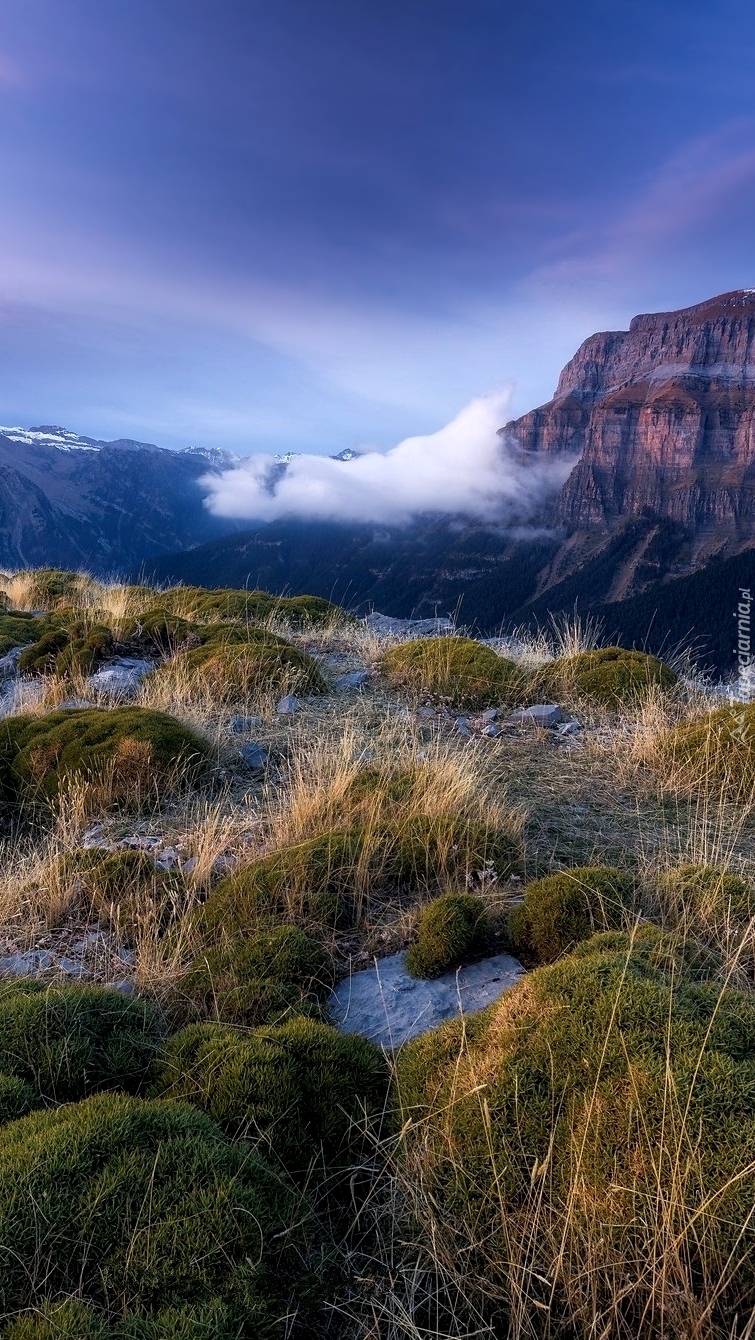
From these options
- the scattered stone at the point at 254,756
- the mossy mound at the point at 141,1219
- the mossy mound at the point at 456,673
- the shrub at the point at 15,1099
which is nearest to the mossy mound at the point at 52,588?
the mossy mound at the point at 456,673

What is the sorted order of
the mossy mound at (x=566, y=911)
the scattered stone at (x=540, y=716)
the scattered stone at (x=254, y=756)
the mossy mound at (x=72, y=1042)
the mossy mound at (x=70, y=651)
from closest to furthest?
the mossy mound at (x=72, y=1042)
the mossy mound at (x=566, y=911)
the scattered stone at (x=254, y=756)
the scattered stone at (x=540, y=716)
the mossy mound at (x=70, y=651)

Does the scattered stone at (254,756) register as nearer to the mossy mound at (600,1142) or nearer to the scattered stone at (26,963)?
the scattered stone at (26,963)

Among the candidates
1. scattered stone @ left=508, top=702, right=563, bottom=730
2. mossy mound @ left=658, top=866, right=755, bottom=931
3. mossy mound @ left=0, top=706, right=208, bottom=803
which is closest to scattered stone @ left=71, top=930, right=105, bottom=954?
mossy mound @ left=0, top=706, right=208, bottom=803

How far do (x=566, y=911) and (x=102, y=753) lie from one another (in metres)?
5.04

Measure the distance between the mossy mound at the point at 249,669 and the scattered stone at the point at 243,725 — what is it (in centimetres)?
72

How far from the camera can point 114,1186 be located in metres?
2.01

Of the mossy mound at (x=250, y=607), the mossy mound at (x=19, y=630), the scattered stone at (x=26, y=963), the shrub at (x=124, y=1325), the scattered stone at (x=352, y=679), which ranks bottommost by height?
the scattered stone at (x=26, y=963)

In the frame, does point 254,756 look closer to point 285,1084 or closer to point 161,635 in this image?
point 161,635

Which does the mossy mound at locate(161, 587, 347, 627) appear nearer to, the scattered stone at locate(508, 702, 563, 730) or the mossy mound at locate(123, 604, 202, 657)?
the mossy mound at locate(123, 604, 202, 657)

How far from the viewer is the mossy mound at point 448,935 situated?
12.6ft

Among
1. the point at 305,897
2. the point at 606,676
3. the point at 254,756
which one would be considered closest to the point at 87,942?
the point at 305,897

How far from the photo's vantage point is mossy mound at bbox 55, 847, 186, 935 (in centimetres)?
Answer: 459

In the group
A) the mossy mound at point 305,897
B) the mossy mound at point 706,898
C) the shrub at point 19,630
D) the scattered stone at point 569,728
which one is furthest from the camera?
the shrub at point 19,630

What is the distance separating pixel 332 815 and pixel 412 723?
10.2 ft
